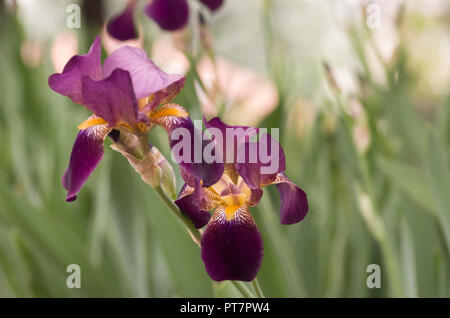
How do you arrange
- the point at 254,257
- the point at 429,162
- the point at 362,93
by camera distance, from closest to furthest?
the point at 254,257, the point at 429,162, the point at 362,93

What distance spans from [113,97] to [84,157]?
4cm

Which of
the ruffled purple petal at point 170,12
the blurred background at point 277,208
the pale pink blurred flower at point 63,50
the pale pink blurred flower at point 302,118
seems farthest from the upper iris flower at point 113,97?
the pale pink blurred flower at point 302,118

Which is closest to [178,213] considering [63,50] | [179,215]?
[179,215]

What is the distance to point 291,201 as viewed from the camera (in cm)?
27

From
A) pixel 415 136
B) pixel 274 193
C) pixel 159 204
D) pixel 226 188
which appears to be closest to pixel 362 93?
pixel 415 136

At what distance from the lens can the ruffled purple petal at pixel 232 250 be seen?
0.83 feet

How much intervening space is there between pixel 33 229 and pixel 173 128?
0.38 m

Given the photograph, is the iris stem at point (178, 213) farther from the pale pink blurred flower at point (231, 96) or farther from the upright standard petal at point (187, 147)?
the pale pink blurred flower at point (231, 96)

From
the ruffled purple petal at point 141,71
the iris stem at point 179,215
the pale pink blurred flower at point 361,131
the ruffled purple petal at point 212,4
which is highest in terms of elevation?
A: the ruffled purple petal at point 212,4

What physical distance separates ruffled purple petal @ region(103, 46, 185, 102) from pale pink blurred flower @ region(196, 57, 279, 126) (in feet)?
0.83

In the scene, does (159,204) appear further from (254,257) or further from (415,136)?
(415,136)

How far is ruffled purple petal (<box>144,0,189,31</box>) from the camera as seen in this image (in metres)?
0.51

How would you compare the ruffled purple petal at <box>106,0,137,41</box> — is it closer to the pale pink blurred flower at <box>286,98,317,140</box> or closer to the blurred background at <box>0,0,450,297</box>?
the blurred background at <box>0,0,450,297</box>
